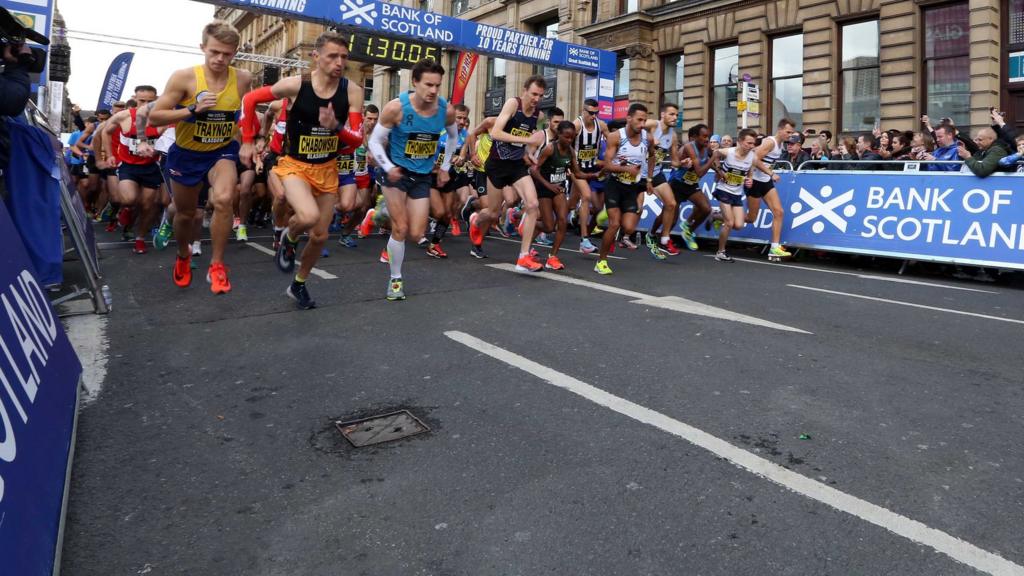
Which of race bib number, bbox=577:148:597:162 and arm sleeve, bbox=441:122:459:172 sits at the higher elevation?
race bib number, bbox=577:148:597:162

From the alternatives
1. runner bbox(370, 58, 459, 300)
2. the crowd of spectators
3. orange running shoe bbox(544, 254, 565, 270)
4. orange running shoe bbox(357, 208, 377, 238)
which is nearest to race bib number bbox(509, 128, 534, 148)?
orange running shoe bbox(544, 254, 565, 270)

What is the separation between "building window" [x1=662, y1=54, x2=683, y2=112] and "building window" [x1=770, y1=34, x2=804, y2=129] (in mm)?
3877

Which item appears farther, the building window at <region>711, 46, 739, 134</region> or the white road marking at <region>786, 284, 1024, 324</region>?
the building window at <region>711, 46, 739, 134</region>

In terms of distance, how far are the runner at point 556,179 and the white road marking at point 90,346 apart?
16.4 ft

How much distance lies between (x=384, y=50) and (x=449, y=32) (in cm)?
234

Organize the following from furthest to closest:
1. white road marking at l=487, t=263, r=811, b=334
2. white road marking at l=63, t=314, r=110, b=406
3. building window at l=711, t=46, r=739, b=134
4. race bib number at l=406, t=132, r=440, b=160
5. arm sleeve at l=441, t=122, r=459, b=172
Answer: building window at l=711, t=46, r=739, b=134 < arm sleeve at l=441, t=122, r=459, b=172 < race bib number at l=406, t=132, r=440, b=160 < white road marking at l=487, t=263, r=811, b=334 < white road marking at l=63, t=314, r=110, b=406

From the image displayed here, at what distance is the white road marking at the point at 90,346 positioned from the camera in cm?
398

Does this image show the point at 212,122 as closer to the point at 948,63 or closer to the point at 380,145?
the point at 380,145

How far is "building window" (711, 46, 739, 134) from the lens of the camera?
2406 cm

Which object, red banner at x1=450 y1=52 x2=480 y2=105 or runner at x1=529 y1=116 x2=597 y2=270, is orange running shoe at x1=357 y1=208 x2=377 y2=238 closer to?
runner at x1=529 y1=116 x2=597 y2=270

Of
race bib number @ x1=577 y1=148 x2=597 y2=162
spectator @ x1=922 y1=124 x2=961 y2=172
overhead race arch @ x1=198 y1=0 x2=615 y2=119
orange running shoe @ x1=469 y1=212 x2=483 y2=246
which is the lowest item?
orange running shoe @ x1=469 y1=212 x2=483 y2=246

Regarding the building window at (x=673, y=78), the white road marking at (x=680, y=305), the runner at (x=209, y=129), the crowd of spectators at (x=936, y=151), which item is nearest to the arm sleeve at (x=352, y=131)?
the runner at (x=209, y=129)

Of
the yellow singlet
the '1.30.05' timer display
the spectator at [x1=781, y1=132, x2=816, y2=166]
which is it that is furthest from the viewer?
the '1.30.05' timer display

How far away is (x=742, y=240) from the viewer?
1226 cm
